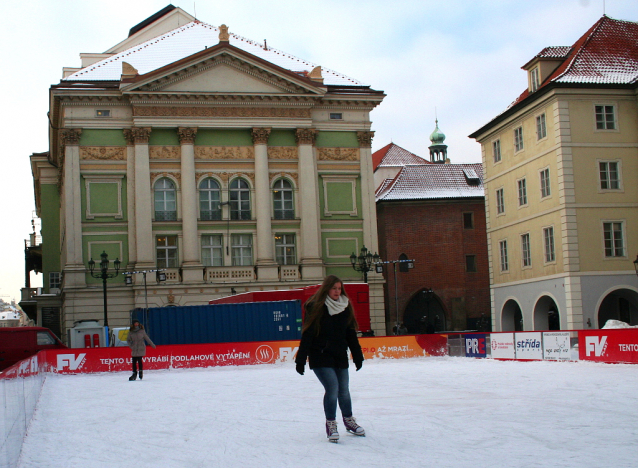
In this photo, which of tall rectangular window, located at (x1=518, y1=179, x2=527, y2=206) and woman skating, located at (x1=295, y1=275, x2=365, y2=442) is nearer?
woman skating, located at (x1=295, y1=275, x2=365, y2=442)

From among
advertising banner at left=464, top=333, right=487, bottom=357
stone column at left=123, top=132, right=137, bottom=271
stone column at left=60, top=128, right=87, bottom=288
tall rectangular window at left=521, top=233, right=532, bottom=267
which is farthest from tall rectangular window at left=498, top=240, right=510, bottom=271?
stone column at left=60, top=128, right=87, bottom=288

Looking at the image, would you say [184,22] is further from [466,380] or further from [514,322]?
[466,380]

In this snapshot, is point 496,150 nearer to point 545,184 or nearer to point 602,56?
point 545,184

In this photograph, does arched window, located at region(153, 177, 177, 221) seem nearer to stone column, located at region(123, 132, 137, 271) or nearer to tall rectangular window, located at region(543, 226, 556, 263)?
stone column, located at region(123, 132, 137, 271)

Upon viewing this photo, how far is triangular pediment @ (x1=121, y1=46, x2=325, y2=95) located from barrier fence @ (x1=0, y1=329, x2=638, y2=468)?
23113 millimetres

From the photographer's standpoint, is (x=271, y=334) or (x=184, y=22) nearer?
(x=271, y=334)

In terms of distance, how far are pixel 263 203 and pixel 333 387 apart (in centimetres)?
4225

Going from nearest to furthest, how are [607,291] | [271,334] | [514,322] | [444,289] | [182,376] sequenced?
[182,376] → [271,334] → [607,291] → [514,322] → [444,289]

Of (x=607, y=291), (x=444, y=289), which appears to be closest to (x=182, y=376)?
(x=607, y=291)

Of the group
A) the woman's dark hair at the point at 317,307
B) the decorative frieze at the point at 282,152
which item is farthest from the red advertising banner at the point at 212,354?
the decorative frieze at the point at 282,152

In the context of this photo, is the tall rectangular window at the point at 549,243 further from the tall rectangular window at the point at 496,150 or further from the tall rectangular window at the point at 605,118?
the tall rectangular window at the point at 496,150

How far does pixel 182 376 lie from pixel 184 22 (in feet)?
151

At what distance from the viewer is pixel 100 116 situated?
51344 mm

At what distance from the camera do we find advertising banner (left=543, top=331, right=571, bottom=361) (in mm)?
26625
